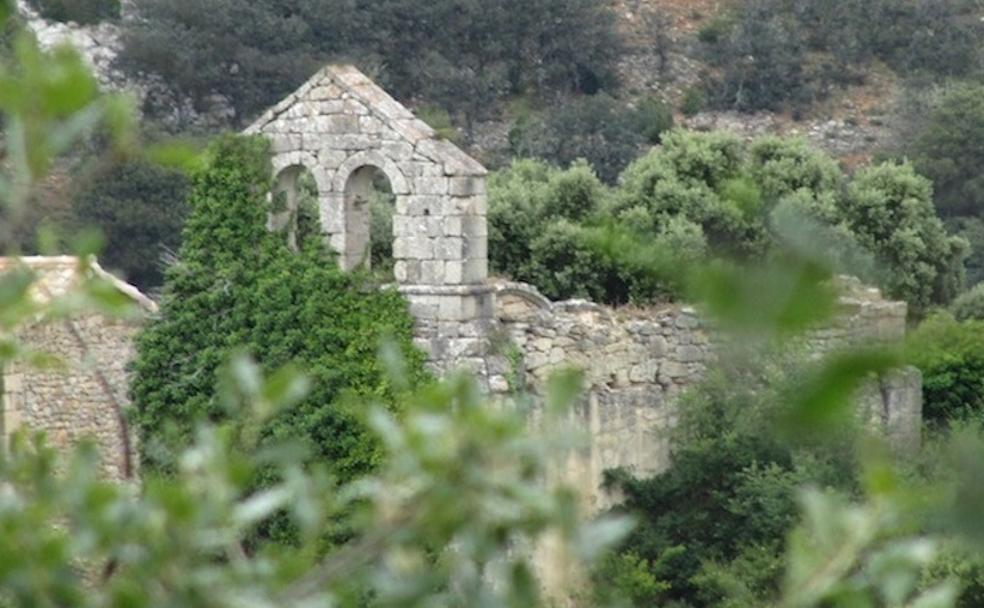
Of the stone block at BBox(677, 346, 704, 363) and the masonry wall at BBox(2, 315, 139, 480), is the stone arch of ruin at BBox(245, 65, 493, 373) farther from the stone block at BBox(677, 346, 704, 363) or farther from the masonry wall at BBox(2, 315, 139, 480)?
the stone block at BBox(677, 346, 704, 363)

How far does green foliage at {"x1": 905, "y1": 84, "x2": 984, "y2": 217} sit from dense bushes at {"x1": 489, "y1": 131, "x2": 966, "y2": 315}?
43.7 feet

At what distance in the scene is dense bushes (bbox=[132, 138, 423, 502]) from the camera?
15.9 metres

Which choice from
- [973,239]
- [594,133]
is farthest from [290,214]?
[594,133]

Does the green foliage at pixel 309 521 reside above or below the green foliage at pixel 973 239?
above

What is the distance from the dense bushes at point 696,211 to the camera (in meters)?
19.5

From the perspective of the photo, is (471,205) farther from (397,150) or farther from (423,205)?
(397,150)

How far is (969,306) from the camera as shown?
23.3 meters

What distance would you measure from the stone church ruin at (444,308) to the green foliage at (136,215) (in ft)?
50.7

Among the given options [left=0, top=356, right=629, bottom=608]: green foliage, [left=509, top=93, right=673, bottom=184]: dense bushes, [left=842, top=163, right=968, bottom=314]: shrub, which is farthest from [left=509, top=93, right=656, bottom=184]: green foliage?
[left=0, top=356, right=629, bottom=608]: green foliage

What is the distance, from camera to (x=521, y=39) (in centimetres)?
4975

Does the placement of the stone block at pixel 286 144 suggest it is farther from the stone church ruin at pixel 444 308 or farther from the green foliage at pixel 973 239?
the green foliage at pixel 973 239

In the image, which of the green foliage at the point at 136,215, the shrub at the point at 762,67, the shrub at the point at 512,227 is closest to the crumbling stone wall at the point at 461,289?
the shrub at the point at 512,227

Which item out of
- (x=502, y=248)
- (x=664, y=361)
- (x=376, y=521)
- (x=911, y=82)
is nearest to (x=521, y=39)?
(x=911, y=82)

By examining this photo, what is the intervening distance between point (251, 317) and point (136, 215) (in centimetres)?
1844
